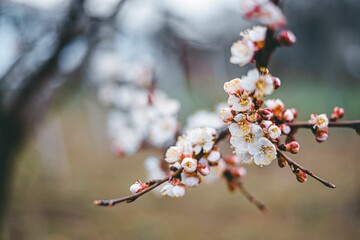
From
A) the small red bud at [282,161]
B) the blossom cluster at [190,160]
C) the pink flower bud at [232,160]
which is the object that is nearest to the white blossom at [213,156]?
the blossom cluster at [190,160]

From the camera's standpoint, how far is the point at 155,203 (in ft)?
13.4

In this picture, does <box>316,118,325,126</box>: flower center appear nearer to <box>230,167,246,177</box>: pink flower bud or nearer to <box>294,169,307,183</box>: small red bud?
<box>294,169,307,183</box>: small red bud

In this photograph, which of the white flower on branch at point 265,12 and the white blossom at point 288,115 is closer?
the white flower on branch at point 265,12

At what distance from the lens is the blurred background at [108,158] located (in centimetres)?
171

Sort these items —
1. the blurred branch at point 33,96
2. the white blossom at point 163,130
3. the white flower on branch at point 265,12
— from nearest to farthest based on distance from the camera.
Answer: the white flower on branch at point 265,12 → the white blossom at point 163,130 → the blurred branch at point 33,96

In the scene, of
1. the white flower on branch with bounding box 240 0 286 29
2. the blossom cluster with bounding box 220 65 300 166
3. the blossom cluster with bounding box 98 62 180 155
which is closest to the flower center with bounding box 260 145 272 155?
the blossom cluster with bounding box 220 65 300 166

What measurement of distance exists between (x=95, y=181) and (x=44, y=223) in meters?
1.69

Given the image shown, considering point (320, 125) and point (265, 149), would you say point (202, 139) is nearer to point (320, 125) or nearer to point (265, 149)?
point (265, 149)

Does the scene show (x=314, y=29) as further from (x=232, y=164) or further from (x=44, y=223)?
(x=232, y=164)

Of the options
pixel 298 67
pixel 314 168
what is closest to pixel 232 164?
pixel 314 168

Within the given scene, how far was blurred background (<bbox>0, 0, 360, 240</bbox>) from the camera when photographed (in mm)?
1712

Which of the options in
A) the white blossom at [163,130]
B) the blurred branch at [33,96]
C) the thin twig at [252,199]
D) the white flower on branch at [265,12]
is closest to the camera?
the white flower on branch at [265,12]

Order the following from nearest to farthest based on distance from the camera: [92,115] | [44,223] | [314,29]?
[44,223]
[92,115]
[314,29]

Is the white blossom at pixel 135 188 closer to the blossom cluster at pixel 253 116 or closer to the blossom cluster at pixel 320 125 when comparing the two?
the blossom cluster at pixel 253 116
